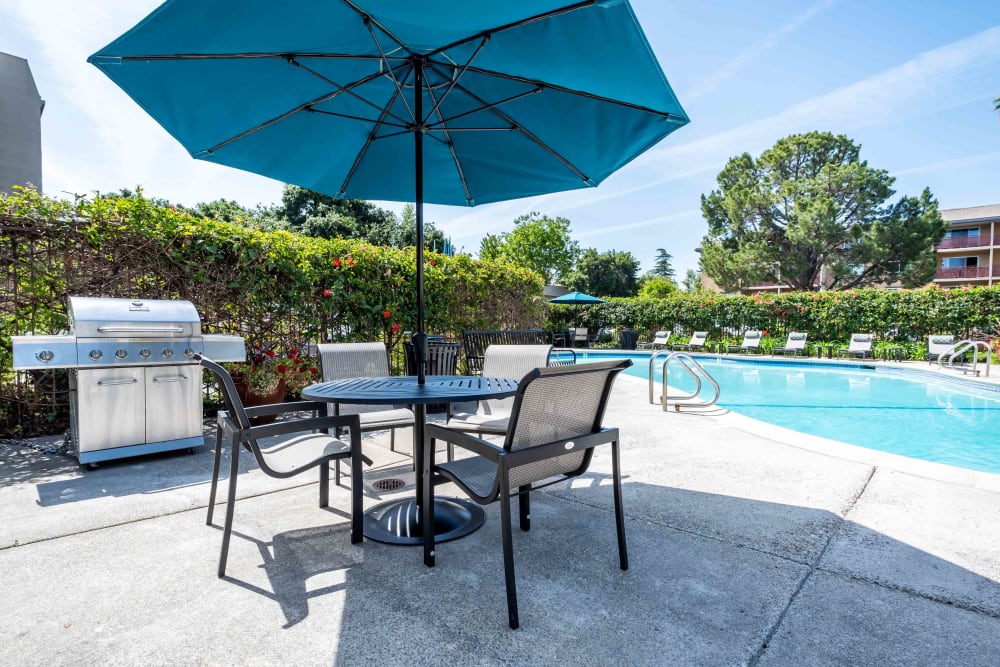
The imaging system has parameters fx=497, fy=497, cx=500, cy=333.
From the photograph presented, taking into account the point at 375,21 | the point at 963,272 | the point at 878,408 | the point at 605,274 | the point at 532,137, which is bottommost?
the point at 878,408

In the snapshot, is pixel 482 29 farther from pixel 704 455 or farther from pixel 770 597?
pixel 704 455

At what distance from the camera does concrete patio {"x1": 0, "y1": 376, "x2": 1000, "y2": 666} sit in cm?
154

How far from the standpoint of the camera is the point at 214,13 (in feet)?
6.63

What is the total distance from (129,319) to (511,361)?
267 cm

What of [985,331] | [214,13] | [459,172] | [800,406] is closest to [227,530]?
[214,13]

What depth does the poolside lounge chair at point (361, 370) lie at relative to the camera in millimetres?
3016

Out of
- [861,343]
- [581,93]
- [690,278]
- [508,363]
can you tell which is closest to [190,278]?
[508,363]

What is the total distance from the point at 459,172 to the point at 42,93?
1873cm

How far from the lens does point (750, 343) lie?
15961 millimetres

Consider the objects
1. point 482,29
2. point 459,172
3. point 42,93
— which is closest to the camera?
point 482,29

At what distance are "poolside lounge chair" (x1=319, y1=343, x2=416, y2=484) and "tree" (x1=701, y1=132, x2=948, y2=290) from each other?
2639 centimetres

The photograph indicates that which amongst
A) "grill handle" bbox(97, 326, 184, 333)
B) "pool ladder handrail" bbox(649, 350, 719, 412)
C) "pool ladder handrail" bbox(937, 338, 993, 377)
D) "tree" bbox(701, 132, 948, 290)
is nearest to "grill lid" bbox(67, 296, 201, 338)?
"grill handle" bbox(97, 326, 184, 333)

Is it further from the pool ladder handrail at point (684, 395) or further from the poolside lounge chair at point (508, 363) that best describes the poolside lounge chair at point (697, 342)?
the poolside lounge chair at point (508, 363)

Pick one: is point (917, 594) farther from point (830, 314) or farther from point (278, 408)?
point (830, 314)
